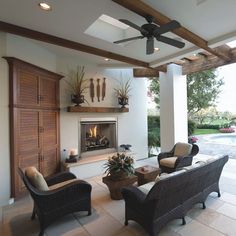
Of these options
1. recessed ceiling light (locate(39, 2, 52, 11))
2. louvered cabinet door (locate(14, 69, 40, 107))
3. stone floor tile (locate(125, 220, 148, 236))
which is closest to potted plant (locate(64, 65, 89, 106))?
louvered cabinet door (locate(14, 69, 40, 107))

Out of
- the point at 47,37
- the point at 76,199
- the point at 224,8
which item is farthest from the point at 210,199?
the point at 47,37

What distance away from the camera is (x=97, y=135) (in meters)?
5.82

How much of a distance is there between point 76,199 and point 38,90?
255cm

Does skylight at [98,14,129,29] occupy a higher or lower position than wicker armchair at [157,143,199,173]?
higher

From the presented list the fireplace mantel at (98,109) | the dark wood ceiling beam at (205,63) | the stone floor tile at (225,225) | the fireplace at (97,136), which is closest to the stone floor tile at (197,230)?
the stone floor tile at (225,225)

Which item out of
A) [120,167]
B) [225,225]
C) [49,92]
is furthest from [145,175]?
[49,92]

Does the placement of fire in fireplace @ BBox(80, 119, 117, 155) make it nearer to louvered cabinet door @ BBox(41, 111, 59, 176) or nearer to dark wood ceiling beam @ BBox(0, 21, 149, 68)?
louvered cabinet door @ BBox(41, 111, 59, 176)

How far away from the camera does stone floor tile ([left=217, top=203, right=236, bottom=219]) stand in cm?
276

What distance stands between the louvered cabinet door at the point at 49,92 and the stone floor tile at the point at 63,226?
98.1 inches

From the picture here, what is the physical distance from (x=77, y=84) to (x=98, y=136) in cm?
187

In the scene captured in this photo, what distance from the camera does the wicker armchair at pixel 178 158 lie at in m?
4.12

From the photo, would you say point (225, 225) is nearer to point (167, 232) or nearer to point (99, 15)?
point (167, 232)

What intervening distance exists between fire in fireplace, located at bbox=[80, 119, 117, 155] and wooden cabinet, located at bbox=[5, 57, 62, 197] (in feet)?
2.92

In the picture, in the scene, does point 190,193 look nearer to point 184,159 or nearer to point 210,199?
point 210,199
